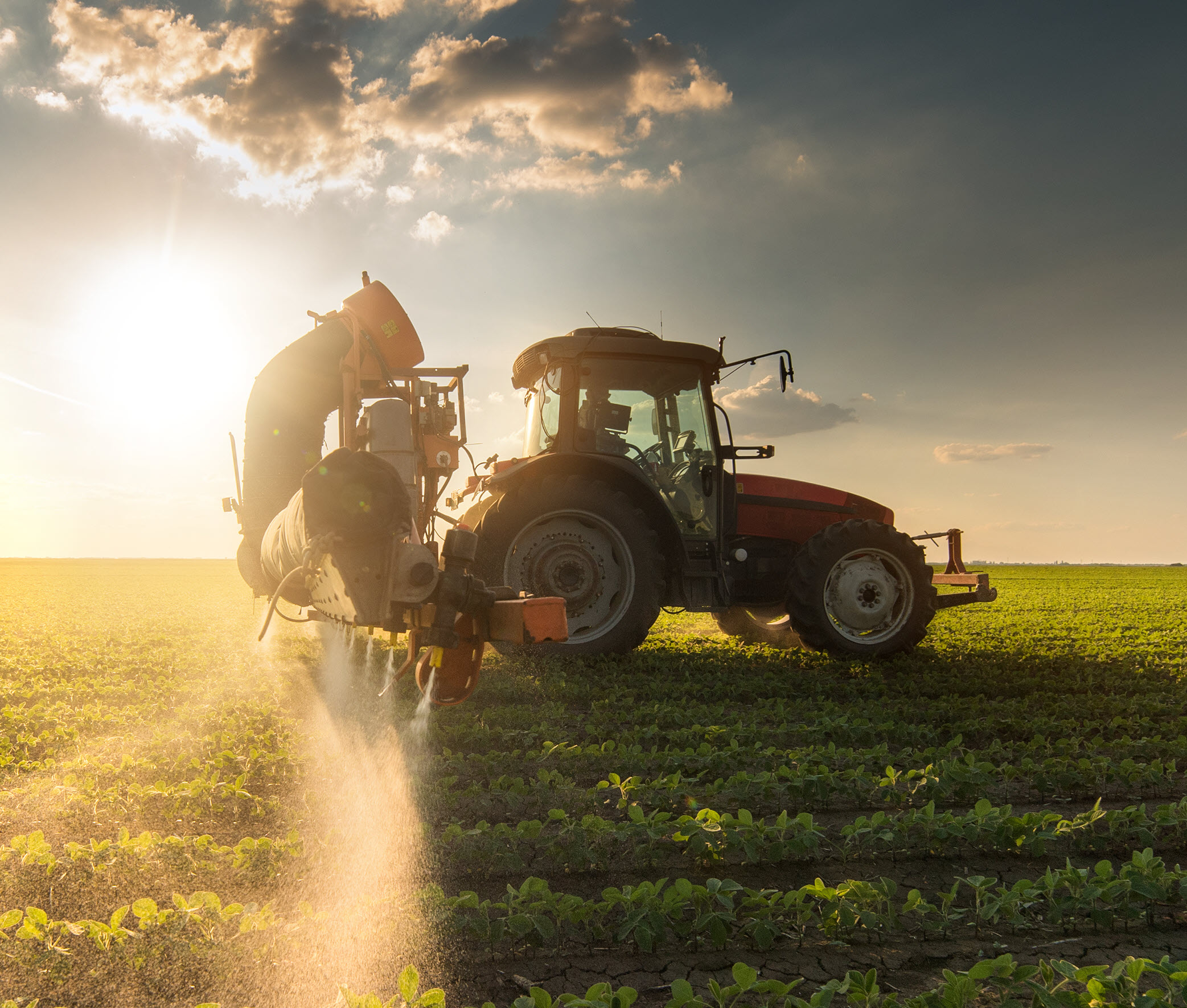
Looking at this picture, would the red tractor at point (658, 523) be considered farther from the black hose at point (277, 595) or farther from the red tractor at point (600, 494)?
the black hose at point (277, 595)

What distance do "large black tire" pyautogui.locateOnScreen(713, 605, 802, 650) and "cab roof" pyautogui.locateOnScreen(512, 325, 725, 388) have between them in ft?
8.61

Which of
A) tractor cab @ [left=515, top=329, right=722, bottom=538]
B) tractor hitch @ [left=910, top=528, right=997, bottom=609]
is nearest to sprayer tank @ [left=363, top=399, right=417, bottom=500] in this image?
tractor cab @ [left=515, top=329, right=722, bottom=538]

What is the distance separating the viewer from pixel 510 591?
146 inches

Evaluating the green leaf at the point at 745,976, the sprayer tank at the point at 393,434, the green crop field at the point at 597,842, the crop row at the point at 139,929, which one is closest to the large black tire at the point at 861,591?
the green crop field at the point at 597,842

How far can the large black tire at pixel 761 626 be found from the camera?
318 inches

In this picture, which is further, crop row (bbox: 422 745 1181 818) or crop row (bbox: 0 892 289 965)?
crop row (bbox: 422 745 1181 818)

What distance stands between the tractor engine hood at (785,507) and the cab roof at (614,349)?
1191 mm

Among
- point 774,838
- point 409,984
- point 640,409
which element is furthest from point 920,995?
point 640,409

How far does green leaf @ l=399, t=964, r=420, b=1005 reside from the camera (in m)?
1.78

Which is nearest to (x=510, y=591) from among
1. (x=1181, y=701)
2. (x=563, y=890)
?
(x=563, y=890)

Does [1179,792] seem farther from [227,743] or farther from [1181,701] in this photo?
[227,743]

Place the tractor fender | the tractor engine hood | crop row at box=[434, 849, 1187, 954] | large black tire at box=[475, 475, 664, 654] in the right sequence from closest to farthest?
1. crop row at box=[434, 849, 1187, 954]
2. large black tire at box=[475, 475, 664, 654]
3. the tractor fender
4. the tractor engine hood

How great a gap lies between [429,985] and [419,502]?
4119mm

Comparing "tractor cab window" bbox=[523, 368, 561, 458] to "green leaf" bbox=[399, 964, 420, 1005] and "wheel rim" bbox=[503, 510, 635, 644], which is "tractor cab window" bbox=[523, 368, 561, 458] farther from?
"green leaf" bbox=[399, 964, 420, 1005]
